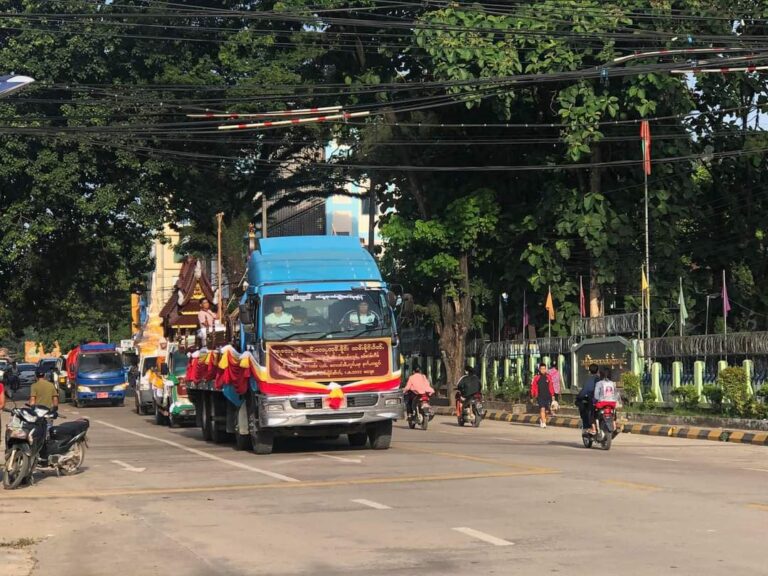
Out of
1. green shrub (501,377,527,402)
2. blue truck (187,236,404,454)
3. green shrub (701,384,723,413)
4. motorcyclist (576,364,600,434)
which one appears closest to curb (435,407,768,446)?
green shrub (701,384,723,413)

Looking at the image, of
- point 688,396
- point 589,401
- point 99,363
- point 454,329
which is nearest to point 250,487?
point 589,401

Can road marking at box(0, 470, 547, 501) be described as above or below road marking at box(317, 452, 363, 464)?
above

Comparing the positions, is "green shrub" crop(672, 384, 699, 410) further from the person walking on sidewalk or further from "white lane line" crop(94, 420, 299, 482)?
"white lane line" crop(94, 420, 299, 482)

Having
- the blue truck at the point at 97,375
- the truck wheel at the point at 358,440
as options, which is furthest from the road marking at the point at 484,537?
the blue truck at the point at 97,375

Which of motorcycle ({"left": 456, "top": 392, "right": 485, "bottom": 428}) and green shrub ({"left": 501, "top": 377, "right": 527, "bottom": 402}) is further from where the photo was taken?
green shrub ({"left": 501, "top": 377, "right": 527, "bottom": 402})

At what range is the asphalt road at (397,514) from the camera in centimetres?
921

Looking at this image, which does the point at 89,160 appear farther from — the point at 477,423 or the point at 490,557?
the point at 490,557

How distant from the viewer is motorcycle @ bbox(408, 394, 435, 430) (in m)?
29.5

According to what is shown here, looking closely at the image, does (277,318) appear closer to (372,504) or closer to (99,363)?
(372,504)

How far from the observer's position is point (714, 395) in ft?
89.1

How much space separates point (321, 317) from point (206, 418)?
22.7ft

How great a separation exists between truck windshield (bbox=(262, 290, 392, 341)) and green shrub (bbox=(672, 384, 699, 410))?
Answer: 11116mm

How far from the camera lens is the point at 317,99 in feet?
132

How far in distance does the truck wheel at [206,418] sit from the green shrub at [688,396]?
1143cm
